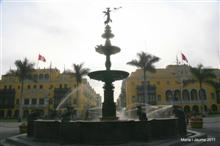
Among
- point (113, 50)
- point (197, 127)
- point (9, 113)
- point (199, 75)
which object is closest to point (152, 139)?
point (113, 50)

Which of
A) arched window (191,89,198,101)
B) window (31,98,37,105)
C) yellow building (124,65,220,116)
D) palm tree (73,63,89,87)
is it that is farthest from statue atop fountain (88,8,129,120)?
window (31,98,37,105)

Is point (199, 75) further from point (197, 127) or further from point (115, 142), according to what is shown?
point (115, 142)

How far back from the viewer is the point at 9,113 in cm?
7431

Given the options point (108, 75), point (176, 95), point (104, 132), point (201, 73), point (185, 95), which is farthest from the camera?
point (176, 95)

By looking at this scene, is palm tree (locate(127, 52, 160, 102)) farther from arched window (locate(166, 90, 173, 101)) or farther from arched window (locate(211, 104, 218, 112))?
arched window (locate(211, 104, 218, 112))

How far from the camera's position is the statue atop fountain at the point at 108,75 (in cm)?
1466

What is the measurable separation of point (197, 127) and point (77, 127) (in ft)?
44.2

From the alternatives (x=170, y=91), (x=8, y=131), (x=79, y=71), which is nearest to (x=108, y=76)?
(x=8, y=131)

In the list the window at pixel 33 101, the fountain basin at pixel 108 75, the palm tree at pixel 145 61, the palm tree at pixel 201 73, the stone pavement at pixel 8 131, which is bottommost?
the stone pavement at pixel 8 131

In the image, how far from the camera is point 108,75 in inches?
602

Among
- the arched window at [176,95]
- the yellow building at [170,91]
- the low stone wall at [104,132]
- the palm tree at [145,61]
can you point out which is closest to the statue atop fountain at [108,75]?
the low stone wall at [104,132]

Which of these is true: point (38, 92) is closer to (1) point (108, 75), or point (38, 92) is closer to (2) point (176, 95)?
(2) point (176, 95)

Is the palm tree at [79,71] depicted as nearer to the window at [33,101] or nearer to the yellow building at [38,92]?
the yellow building at [38,92]

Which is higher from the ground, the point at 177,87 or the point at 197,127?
the point at 177,87
